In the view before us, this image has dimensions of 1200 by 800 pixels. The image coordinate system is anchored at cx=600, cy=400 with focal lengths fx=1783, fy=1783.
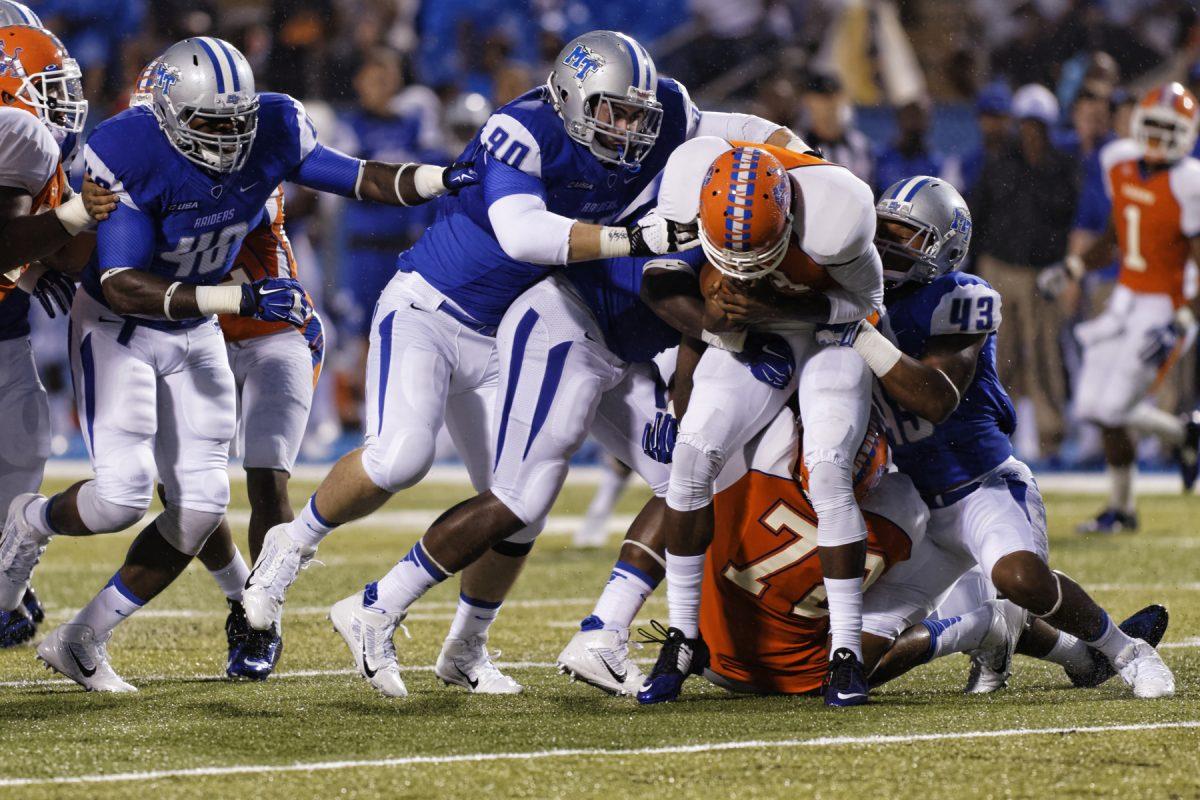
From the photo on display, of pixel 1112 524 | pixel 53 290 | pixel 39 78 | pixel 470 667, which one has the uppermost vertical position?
pixel 39 78

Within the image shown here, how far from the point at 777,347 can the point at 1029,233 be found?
706 centimetres

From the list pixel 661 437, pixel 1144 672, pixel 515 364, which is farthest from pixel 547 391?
pixel 1144 672

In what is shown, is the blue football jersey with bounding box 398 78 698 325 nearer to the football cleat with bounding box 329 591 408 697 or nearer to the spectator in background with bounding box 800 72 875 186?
the football cleat with bounding box 329 591 408 697

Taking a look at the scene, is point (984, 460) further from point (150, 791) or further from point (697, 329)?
point (150, 791)

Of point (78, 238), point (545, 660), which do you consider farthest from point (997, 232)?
point (78, 238)

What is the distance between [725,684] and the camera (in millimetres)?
4469

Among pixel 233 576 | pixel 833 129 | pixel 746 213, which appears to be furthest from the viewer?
pixel 833 129

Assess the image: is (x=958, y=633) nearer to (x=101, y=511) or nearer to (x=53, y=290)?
(x=101, y=511)

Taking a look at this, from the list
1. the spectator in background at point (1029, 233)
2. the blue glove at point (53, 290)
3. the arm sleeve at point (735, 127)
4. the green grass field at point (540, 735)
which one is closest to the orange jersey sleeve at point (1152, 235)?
the spectator in background at point (1029, 233)

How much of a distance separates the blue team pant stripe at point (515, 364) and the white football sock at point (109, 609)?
1043 millimetres

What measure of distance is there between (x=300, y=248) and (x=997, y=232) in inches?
174

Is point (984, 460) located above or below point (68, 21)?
below

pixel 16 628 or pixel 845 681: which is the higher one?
pixel 845 681

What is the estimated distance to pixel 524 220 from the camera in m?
4.32
